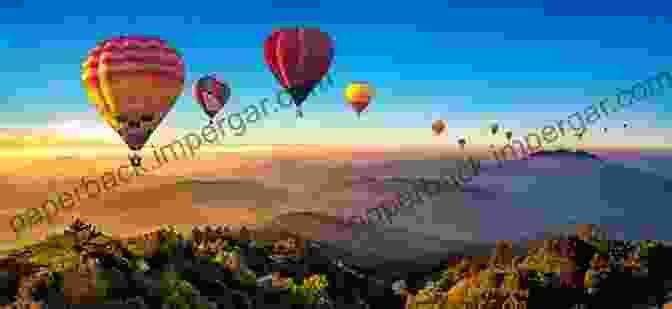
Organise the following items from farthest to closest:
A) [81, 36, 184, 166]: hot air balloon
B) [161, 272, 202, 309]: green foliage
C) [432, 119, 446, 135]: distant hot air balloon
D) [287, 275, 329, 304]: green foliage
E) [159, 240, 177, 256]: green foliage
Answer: [432, 119, 446, 135]: distant hot air balloon, [81, 36, 184, 166]: hot air balloon, [287, 275, 329, 304]: green foliage, [159, 240, 177, 256]: green foliage, [161, 272, 202, 309]: green foliage

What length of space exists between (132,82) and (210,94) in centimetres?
2651

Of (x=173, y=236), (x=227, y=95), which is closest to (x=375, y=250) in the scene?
(x=227, y=95)

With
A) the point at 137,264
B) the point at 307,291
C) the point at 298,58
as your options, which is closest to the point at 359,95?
the point at 298,58

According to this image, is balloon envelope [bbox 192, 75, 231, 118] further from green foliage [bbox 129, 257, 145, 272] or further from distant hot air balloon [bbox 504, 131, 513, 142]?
distant hot air balloon [bbox 504, 131, 513, 142]

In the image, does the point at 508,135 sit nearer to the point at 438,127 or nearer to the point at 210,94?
the point at 438,127

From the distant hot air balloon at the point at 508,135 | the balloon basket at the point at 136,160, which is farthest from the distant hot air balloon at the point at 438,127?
the balloon basket at the point at 136,160

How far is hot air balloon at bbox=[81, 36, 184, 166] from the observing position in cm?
3269

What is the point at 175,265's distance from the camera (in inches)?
746

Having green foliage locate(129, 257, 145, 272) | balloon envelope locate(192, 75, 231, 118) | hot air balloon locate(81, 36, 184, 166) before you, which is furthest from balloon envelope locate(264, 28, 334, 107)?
green foliage locate(129, 257, 145, 272)

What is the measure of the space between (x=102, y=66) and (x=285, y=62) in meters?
15.1

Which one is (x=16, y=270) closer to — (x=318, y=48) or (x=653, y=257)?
Result: (x=653, y=257)

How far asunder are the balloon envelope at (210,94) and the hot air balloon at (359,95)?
16.4 m

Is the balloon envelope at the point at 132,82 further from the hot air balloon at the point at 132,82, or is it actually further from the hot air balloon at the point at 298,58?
the hot air balloon at the point at 298,58

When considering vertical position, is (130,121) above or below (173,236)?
above
